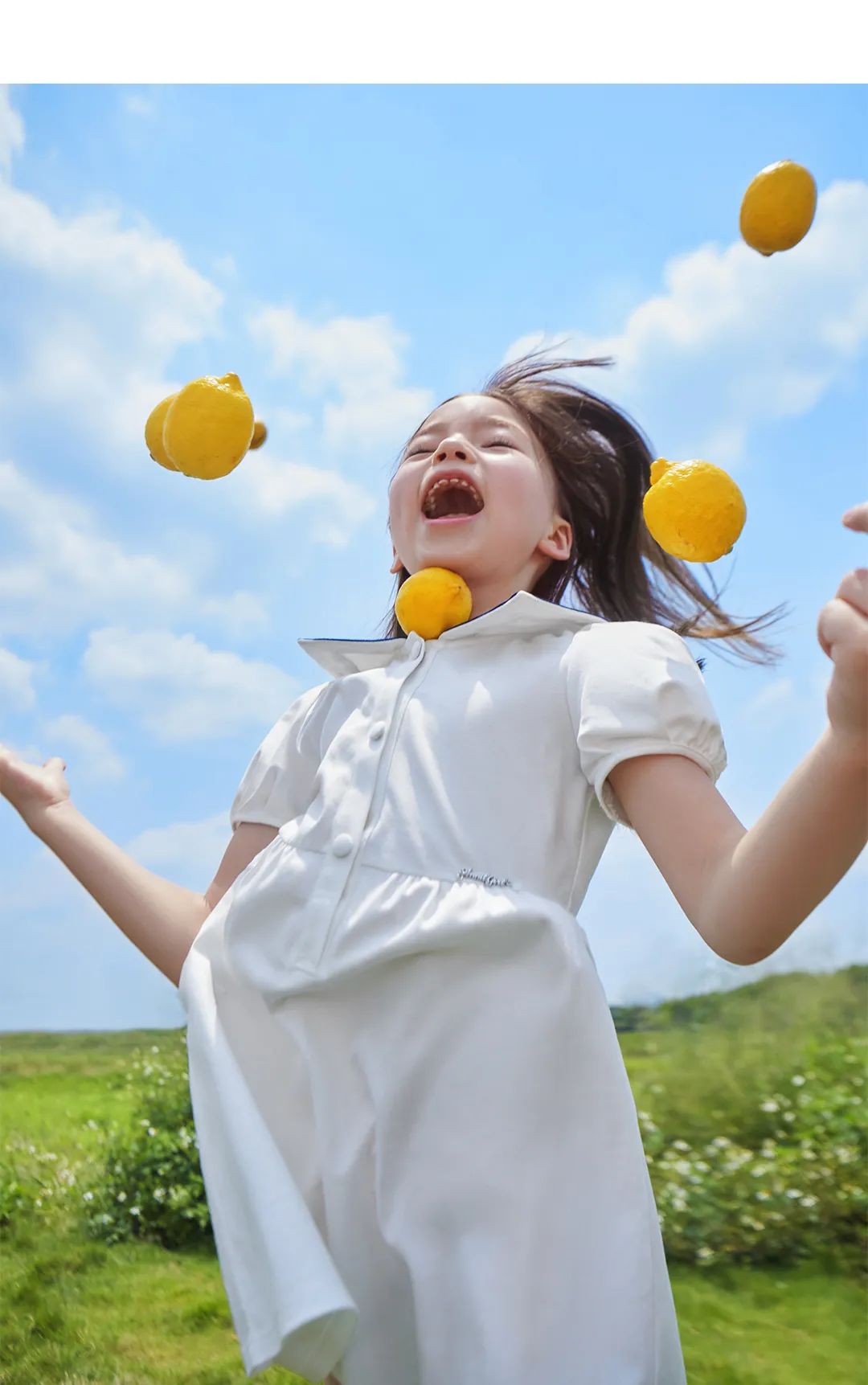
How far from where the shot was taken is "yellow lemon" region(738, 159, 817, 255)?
121 centimetres

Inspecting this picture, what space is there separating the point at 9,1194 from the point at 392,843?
2.13 m

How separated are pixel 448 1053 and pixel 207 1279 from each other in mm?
1762

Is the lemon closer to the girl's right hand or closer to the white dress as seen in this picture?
the white dress

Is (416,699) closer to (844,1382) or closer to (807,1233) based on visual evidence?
(844,1382)

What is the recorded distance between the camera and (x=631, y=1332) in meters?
0.90

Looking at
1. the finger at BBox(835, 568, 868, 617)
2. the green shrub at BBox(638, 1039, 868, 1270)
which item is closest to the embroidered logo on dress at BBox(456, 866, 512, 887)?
the finger at BBox(835, 568, 868, 617)

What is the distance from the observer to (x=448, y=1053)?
3.22 ft

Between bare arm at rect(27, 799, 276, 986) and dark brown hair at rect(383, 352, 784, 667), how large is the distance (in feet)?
1.32

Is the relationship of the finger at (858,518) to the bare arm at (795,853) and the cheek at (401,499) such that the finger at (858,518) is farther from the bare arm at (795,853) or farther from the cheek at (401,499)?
the cheek at (401,499)

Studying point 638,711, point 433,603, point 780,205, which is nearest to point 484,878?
point 638,711

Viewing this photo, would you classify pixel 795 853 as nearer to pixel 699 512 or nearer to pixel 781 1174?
pixel 699 512

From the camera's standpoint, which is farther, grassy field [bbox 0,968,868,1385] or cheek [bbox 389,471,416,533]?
grassy field [bbox 0,968,868,1385]

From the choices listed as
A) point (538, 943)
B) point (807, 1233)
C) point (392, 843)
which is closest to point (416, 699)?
point (392, 843)

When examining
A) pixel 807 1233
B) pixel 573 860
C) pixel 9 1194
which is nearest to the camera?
pixel 573 860
